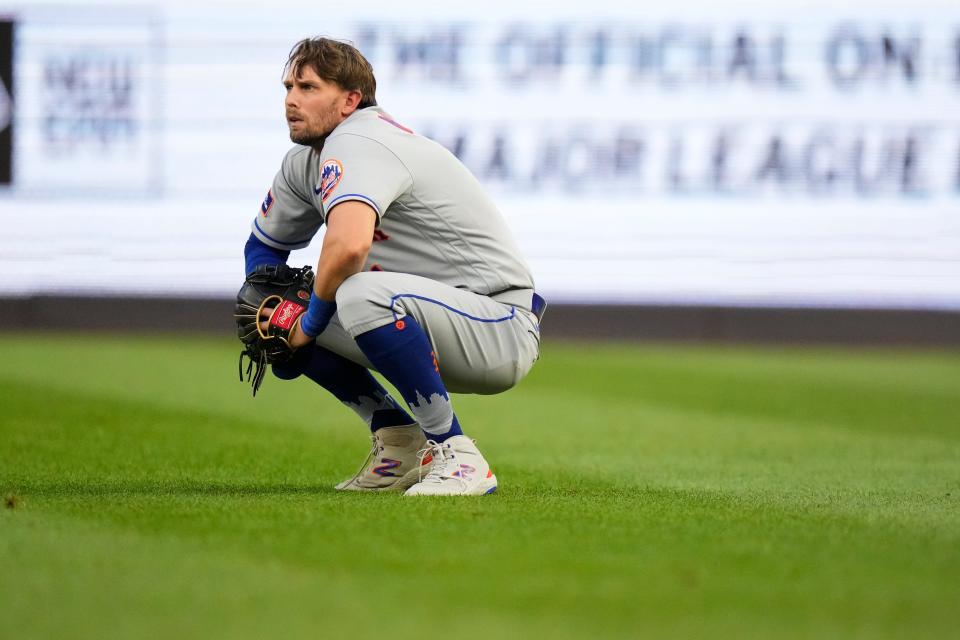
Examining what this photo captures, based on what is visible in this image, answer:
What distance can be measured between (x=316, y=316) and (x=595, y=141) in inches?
349

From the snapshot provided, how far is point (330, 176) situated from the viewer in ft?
11.5

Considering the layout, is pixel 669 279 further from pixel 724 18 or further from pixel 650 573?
pixel 650 573

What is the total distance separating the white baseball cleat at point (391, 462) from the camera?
3861 millimetres

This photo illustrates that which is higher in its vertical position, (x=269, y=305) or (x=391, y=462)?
(x=269, y=305)

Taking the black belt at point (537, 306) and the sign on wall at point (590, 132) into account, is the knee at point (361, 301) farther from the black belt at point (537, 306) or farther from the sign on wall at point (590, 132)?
the sign on wall at point (590, 132)

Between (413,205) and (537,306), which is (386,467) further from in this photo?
(413,205)

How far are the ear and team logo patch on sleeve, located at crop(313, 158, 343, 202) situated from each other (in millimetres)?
260

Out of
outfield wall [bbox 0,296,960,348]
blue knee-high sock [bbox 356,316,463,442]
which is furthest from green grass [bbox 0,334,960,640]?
outfield wall [bbox 0,296,960,348]

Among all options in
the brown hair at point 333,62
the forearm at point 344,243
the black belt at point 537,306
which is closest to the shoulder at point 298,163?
the brown hair at point 333,62

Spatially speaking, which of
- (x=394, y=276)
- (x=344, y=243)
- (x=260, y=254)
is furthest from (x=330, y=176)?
(x=260, y=254)

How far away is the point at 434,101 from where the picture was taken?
1216 cm

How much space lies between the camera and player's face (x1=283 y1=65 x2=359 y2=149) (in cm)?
370

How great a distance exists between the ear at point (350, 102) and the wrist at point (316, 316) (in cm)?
52

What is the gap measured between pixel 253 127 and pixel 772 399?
6193 mm
